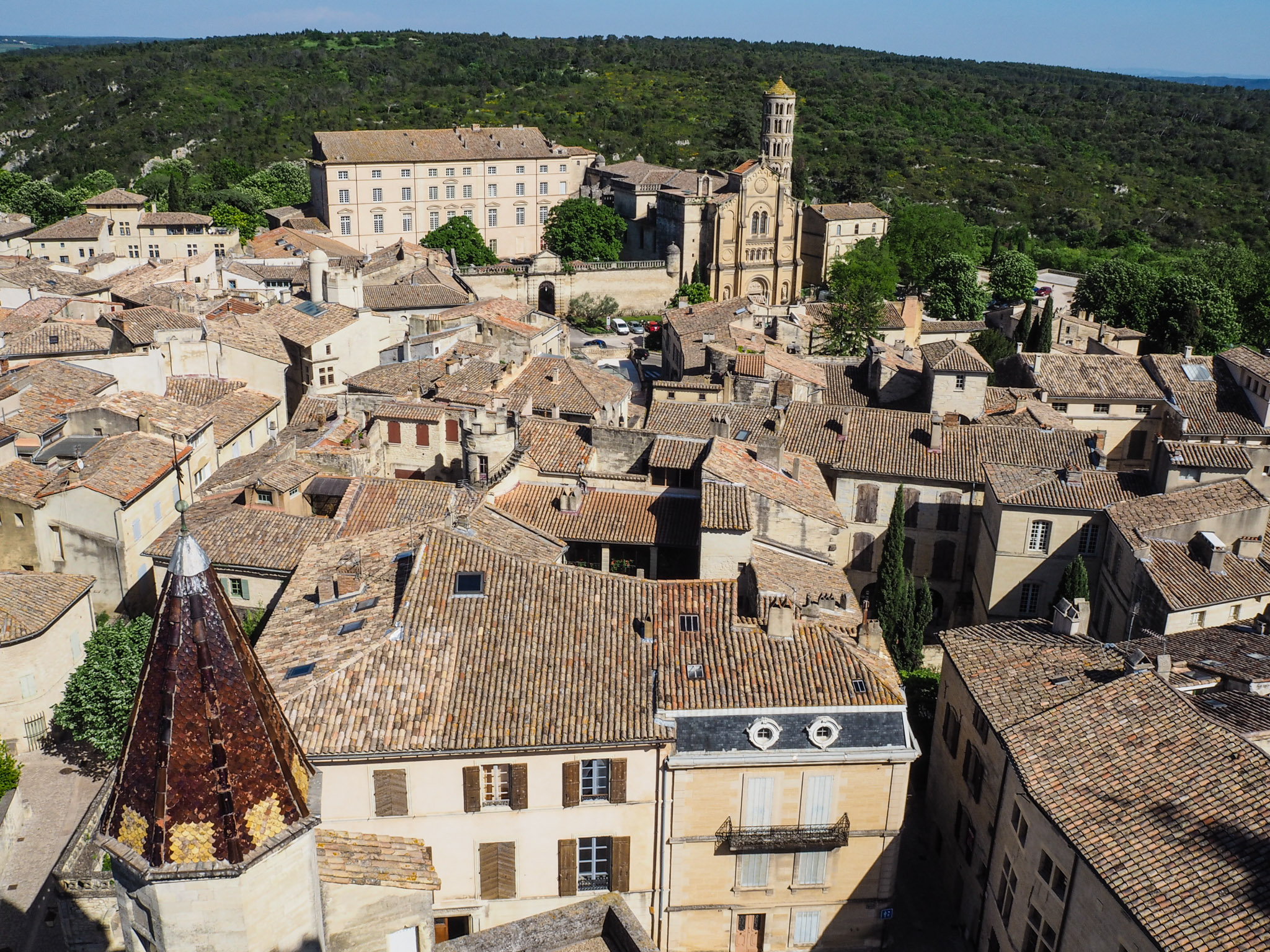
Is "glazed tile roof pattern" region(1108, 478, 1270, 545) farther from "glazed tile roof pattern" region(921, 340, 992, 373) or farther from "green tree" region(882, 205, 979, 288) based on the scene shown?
"green tree" region(882, 205, 979, 288)

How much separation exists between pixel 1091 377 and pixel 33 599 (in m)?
52.5

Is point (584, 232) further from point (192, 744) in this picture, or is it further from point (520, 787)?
point (192, 744)

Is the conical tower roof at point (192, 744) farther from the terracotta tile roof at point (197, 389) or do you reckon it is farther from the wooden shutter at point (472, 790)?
the terracotta tile roof at point (197, 389)

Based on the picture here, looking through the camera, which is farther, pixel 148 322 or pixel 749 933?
pixel 148 322

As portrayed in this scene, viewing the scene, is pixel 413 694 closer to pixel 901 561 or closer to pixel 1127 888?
pixel 1127 888

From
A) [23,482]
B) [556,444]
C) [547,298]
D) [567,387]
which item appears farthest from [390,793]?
[547,298]

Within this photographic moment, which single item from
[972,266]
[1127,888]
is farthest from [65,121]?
[1127,888]

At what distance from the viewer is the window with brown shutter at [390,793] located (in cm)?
2355

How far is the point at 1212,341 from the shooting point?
283 feet

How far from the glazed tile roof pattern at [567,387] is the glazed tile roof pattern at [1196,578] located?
2356 cm

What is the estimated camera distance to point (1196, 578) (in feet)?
120

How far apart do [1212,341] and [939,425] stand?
50695 mm

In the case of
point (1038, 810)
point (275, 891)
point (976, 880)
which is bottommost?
point (976, 880)

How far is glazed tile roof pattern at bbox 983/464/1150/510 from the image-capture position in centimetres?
4188
